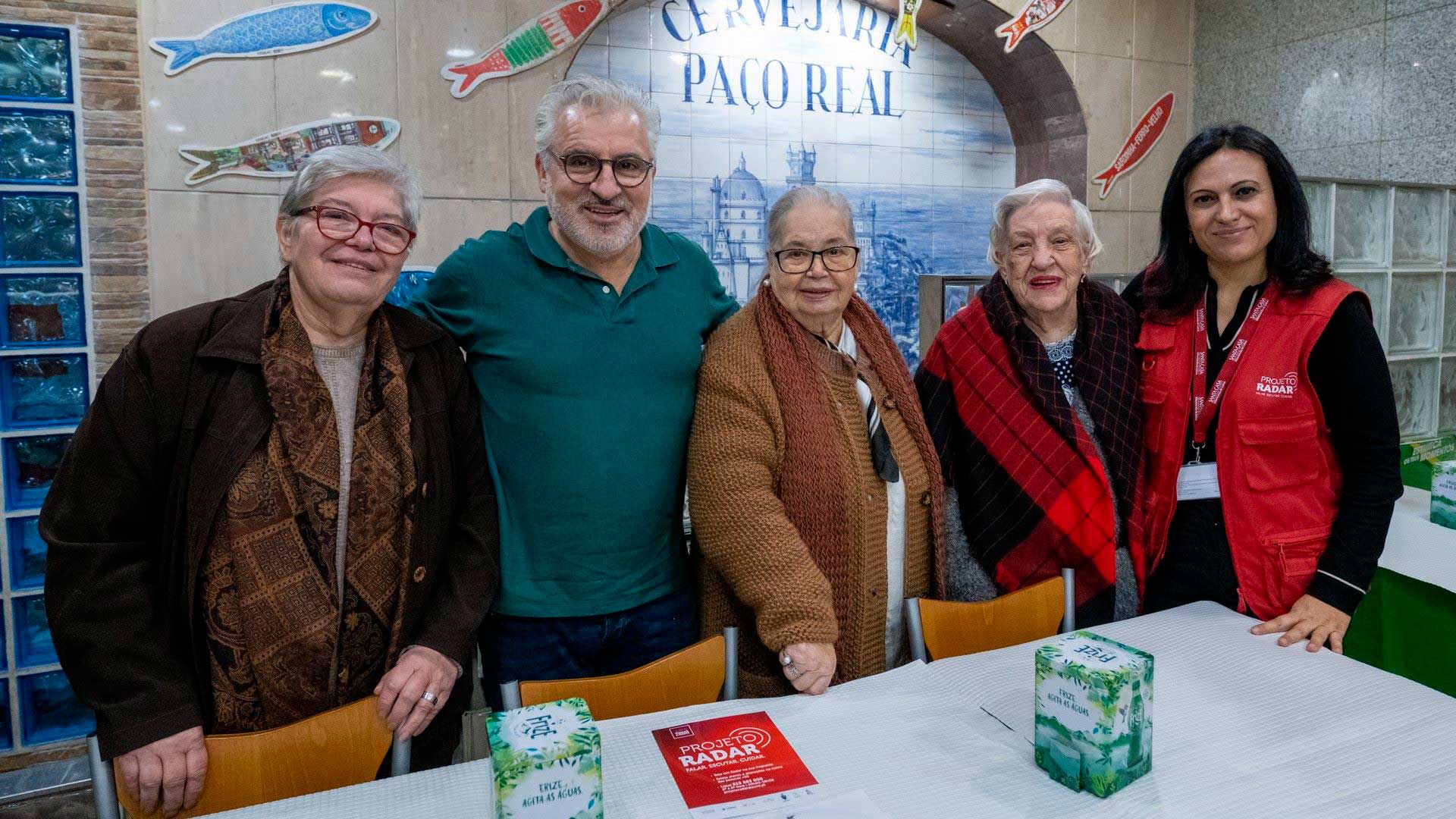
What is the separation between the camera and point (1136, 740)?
3.94 feet

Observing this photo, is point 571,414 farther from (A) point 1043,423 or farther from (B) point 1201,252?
(B) point 1201,252

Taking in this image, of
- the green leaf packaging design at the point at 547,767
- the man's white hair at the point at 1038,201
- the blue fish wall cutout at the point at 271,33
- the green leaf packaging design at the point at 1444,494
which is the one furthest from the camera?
the blue fish wall cutout at the point at 271,33

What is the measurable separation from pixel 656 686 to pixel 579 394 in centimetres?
58

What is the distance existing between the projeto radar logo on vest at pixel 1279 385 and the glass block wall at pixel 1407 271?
213cm

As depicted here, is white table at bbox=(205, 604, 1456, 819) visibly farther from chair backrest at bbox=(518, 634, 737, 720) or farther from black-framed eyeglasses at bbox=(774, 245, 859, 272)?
black-framed eyeglasses at bbox=(774, 245, 859, 272)

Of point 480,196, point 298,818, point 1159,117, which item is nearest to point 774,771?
point 298,818

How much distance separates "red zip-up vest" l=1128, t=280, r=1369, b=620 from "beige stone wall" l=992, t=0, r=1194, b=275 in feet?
10.5

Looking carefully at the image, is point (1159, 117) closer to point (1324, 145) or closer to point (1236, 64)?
point (1236, 64)

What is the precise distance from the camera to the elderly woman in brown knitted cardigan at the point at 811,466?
5.47 ft

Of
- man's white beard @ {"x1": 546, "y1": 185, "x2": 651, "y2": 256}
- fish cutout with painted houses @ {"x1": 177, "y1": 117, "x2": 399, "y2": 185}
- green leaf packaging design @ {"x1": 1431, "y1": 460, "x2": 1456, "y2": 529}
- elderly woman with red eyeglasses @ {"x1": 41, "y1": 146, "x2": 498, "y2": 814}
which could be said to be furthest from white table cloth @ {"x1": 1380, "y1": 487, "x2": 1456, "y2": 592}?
fish cutout with painted houses @ {"x1": 177, "y1": 117, "x2": 399, "y2": 185}

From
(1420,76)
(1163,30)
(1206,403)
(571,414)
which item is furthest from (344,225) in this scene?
(1163,30)

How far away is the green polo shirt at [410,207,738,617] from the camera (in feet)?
5.69

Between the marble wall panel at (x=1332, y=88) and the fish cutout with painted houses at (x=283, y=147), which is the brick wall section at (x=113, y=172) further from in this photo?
the marble wall panel at (x=1332, y=88)

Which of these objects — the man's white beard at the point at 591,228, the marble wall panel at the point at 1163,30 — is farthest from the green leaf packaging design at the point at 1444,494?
the marble wall panel at the point at 1163,30
